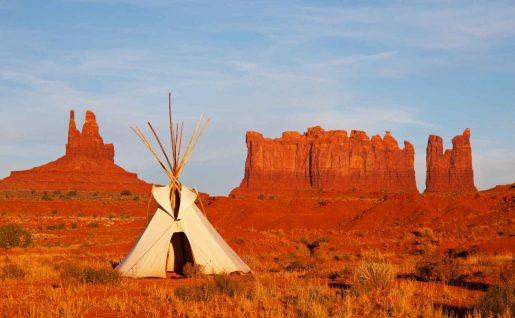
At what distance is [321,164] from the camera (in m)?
120

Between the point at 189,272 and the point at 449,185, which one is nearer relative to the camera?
the point at 189,272

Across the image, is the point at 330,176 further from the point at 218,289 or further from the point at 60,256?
the point at 218,289

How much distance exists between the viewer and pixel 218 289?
10.0 m

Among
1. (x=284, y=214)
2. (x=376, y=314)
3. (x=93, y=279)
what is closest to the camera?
(x=376, y=314)

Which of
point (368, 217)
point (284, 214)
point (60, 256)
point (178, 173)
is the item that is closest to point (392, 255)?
point (178, 173)

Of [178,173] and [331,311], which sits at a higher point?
[178,173]

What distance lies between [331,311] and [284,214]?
116 feet

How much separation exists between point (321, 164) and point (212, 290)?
365 ft

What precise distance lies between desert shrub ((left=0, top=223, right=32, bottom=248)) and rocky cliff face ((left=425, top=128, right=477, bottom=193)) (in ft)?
349

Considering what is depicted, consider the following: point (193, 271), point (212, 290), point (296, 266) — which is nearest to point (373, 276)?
point (212, 290)

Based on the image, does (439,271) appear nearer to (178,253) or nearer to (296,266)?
(296,266)

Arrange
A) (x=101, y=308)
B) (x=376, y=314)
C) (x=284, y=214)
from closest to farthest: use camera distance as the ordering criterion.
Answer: (x=376, y=314) < (x=101, y=308) < (x=284, y=214)

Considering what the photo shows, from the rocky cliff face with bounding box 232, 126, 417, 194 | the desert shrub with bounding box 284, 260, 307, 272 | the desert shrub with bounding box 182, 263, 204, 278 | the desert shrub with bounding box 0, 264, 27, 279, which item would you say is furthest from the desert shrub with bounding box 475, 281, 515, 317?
the rocky cliff face with bounding box 232, 126, 417, 194

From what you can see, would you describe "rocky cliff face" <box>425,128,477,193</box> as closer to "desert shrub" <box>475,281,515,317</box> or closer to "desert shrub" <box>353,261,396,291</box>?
"desert shrub" <box>353,261,396,291</box>
